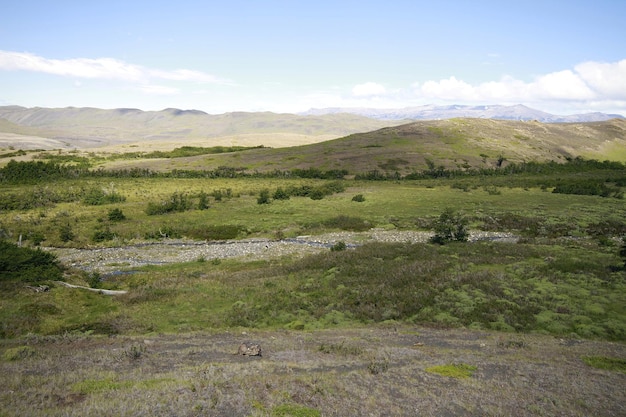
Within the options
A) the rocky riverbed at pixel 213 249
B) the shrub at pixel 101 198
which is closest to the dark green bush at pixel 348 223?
the rocky riverbed at pixel 213 249

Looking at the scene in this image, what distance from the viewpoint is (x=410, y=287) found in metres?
27.7

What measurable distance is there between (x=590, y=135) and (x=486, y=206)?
134 m

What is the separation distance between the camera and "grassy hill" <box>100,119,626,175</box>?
125562 millimetres

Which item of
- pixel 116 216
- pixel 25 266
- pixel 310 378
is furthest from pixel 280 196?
pixel 310 378

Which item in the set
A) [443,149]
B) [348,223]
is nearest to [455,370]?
[348,223]

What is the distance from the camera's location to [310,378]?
49.0 ft

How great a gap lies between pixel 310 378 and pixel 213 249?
3181cm

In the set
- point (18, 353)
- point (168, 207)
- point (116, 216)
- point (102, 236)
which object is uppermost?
point (18, 353)

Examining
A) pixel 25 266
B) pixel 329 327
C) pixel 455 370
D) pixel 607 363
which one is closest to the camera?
pixel 455 370

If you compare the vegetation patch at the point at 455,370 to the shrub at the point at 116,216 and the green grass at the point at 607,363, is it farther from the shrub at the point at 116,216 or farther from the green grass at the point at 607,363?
the shrub at the point at 116,216

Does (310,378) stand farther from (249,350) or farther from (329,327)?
(329,327)

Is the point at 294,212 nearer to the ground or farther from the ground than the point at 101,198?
nearer to the ground

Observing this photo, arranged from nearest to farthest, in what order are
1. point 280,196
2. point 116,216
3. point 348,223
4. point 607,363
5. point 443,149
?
point 607,363
point 348,223
point 116,216
point 280,196
point 443,149

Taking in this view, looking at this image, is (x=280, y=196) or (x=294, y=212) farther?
(x=280, y=196)
